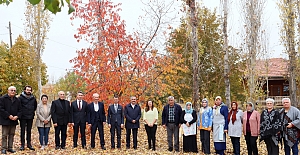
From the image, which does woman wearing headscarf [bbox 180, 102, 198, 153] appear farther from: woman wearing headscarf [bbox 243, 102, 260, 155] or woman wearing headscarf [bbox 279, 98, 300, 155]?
woman wearing headscarf [bbox 279, 98, 300, 155]

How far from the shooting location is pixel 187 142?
29.6ft

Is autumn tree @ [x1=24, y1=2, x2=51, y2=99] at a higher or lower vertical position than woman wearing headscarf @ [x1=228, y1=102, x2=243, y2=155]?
higher

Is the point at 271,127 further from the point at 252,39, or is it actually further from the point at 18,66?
the point at 18,66

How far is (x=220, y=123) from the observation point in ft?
27.8

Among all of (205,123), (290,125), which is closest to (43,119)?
(205,123)

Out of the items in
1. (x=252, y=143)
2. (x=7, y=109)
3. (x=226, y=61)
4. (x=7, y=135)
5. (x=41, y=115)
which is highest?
(x=226, y=61)

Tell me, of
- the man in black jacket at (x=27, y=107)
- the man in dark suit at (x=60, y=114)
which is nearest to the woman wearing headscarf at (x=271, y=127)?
the man in dark suit at (x=60, y=114)

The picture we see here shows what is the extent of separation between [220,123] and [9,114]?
5424 mm

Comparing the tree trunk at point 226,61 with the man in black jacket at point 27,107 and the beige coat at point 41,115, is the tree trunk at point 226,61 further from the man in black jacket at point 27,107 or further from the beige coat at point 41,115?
the man in black jacket at point 27,107

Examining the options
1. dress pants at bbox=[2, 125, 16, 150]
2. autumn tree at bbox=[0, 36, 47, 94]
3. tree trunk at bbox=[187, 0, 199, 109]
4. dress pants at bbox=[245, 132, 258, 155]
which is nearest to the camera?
dress pants at bbox=[2, 125, 16, 150]

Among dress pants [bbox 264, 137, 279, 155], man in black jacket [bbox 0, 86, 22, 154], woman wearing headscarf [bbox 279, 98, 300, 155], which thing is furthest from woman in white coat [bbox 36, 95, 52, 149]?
woman wearing headscarf [bbox 279, 98, 300, 155]

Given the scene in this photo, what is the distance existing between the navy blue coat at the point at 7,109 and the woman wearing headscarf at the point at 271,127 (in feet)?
19.9

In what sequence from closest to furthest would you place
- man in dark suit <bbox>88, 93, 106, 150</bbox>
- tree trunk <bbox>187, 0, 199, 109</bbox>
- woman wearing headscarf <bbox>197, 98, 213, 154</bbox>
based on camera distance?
woman wearing headscarf <bbox>197, 98, 213, 154</bbox> → man in dark suit <bbox>88, 93, 106, 150</bbox> → tree trunk <bbox>187, 0, 199, 109</bbox>

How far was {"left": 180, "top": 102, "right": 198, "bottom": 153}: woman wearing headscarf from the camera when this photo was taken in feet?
29.2
